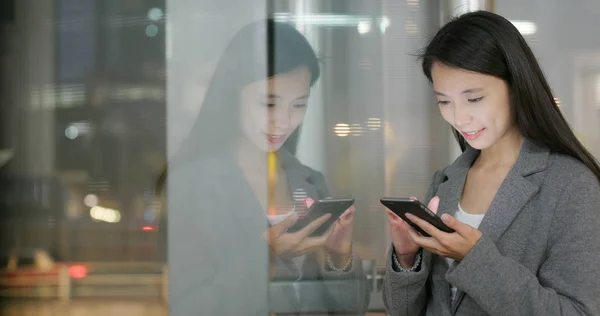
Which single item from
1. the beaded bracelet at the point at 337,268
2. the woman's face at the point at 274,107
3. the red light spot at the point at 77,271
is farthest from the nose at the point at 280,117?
the red light spot at the point at 77,271

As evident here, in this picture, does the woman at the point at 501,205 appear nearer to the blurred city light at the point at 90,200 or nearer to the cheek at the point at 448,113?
the cheek at the point at 448,113

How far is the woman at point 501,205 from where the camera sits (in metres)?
1.65

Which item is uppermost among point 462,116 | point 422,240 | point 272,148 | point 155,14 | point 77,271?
point 155,14

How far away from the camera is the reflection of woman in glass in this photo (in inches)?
86.0

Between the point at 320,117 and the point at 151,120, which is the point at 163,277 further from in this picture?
the point at 320,117

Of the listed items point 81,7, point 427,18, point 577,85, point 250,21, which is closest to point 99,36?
point 81,7

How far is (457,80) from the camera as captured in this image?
181 cm

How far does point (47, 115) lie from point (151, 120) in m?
0.33

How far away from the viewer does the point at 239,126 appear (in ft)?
7.22

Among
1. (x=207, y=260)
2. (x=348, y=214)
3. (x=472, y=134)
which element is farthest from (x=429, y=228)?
(x=207, y=260)

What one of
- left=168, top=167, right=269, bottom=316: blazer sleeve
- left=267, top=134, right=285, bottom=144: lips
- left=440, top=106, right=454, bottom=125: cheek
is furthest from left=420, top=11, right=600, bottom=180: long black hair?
left=168, top=167, right=269, bottom=316: blazer sleeve

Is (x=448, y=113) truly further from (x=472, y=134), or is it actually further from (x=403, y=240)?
(x=403, y=240)

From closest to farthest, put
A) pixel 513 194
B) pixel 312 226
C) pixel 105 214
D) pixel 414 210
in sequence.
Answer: pixel 414 210 → pixel 513 194 → pixel 312 226 → pixel 105 214

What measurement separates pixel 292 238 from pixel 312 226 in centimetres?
7
